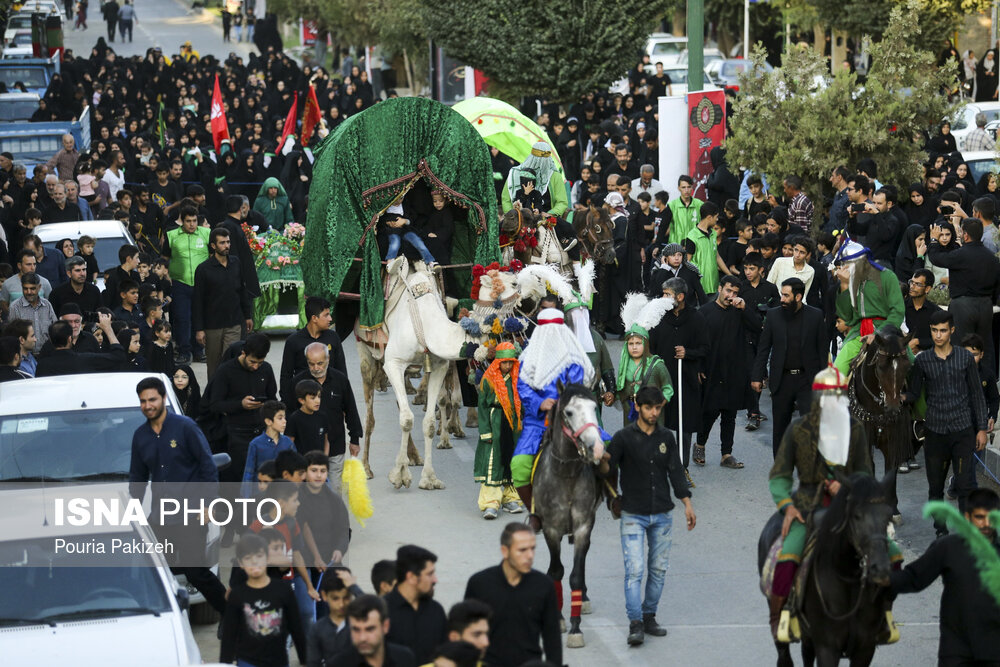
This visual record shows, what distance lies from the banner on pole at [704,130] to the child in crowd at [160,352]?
33.6 ft

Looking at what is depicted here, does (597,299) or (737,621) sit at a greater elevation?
(597,299)

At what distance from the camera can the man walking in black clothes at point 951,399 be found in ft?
38.6

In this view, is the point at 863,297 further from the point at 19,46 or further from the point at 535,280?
the point at 19,46

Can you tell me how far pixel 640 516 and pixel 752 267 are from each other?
5.35 metres

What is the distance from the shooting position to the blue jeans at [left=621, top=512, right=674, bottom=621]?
33.6 ft

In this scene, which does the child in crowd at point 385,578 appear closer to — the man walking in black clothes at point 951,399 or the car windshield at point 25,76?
the man walking in black clothes at point 951,399

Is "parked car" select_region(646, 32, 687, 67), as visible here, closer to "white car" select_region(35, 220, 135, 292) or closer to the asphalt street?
"white car" select_region(35, 220, 135, 292)

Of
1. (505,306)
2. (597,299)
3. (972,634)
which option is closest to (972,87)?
(597,299)

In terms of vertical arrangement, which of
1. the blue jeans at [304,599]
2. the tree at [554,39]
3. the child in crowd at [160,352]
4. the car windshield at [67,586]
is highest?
the tree at [554,39]

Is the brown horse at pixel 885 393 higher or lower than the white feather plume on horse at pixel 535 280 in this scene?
lower

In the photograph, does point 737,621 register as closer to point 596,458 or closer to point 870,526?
point 596,458

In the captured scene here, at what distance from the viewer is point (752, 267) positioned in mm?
15062

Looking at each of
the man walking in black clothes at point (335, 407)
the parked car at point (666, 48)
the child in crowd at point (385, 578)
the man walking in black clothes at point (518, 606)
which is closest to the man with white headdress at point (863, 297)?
the man walking in black clothes at point (335, 407)

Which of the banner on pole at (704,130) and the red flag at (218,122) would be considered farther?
the red flag at (218,122)
